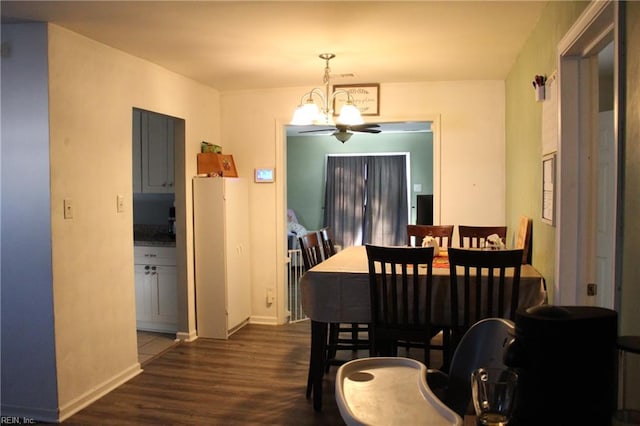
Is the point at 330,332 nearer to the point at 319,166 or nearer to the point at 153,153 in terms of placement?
the point at 153,153

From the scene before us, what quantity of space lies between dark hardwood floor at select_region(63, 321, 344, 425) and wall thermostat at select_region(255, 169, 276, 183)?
5.06ft

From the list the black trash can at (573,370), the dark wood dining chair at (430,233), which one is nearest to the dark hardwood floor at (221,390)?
the dark wood dining chair at (430,233)

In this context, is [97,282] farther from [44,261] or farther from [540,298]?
[540,298]

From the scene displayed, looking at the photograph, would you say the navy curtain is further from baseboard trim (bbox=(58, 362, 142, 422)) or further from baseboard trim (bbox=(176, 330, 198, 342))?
baseboard trim (bbox=(58, 362, 142, 422))

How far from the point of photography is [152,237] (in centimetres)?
471

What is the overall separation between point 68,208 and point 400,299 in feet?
6.75

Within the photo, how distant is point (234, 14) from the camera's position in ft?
8.95

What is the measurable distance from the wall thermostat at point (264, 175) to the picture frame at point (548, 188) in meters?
2.70

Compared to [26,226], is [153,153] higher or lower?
higher

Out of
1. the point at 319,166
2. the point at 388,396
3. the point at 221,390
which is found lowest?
the point at 221,390

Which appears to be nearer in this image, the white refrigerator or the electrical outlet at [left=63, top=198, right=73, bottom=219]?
the electrical outlet at [left=63, top=198, right=73, bottom=219]

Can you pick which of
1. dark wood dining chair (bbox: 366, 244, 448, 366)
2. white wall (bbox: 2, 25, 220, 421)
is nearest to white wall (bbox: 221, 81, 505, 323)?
white wall (bbox: 2, 25, 220, 421)

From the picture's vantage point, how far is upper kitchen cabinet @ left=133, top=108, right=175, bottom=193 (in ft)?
14.9

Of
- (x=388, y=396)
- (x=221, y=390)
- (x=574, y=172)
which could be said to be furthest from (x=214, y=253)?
(x=388, y=396)
